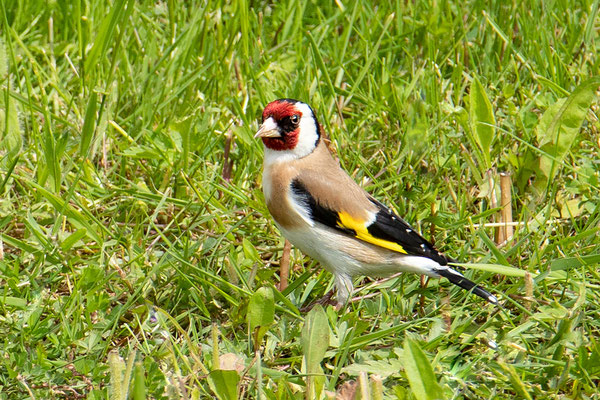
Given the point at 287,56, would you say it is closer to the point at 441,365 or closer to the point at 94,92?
the point at 94,92

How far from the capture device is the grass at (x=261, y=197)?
125 inches

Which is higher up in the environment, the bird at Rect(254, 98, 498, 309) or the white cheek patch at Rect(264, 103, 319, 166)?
the white cheek patch at Rect(264, 103, 319, 166)

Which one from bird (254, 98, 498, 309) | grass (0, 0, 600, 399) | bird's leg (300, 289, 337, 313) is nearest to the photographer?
grass (0, 0, 600, 399)

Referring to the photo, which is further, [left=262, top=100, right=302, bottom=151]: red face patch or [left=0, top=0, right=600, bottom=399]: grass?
[left=262, top=100, right=302, bottom=151]: red face patch

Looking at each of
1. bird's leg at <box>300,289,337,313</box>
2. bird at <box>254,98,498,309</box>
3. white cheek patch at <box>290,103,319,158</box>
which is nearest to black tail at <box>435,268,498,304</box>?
bird at <box>254,98,498,309</box>

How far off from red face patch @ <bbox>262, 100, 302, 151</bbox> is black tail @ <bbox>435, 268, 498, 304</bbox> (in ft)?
2.88

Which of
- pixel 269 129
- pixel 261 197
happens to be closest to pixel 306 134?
pixel 269 129

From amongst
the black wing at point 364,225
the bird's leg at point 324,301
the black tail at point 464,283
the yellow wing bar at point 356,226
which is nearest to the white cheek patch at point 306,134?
the black wing at point 364,225

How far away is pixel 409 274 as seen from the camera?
13.0ft

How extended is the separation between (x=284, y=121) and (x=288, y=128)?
39 millimetres

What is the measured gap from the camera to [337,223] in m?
3.78

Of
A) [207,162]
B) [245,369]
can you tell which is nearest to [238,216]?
[207,162]

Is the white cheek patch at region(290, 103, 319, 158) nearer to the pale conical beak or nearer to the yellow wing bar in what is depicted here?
the pale conical beak

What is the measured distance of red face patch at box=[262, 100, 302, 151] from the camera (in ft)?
12.9
